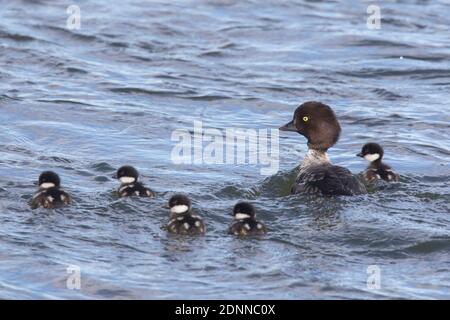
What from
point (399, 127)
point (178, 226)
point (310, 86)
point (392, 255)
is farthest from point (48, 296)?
point (310, 86)

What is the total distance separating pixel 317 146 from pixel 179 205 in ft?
Answer: 7.91

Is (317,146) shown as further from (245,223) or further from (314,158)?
(245,223)

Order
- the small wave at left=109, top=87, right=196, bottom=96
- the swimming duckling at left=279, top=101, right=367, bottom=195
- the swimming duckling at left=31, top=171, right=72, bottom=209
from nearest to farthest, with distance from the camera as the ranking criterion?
the swimming duckling at left=31, top=171, right=72, bottom=209, the swimming duckling at left=279, top=101, right=367, bottom=195, the small wave at left=109, top=87, right=196, bottom=96

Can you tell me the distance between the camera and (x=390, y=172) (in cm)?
1141

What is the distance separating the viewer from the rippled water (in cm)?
897

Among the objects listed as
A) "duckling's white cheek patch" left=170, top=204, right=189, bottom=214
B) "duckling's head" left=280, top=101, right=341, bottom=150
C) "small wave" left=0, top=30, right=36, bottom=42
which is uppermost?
"small wave" left=0, top=30, right=36, bottom=42

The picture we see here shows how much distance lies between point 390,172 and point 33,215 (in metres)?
3.51

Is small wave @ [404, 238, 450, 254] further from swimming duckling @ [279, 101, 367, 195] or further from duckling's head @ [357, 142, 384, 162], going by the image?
duckling's head @ [357, 142, 384, 162]

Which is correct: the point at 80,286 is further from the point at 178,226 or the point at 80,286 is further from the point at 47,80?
the point at 47,80

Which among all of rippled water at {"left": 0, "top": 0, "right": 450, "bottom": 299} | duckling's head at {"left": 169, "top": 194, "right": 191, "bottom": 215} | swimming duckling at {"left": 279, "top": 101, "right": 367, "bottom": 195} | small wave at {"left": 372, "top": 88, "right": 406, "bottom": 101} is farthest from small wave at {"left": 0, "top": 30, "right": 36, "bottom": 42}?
duckling's head at {"left": 169, "top": 194, "right": 191, "bottom": 215}

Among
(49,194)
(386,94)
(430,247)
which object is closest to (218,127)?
(386,94)

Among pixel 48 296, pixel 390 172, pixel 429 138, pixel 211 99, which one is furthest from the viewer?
pixel 211 99

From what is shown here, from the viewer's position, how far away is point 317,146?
1167 centimetres

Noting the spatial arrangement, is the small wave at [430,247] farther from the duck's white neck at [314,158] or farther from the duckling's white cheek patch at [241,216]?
the duck's white neck at [314,158]
